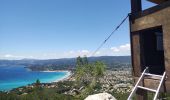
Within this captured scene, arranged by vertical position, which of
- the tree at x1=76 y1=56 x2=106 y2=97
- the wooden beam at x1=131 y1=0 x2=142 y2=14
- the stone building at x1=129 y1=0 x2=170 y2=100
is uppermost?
the wooden beam at x1=131 y1=0 x2=142 y2=14

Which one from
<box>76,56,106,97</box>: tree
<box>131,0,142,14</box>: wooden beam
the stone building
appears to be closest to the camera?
the stone building

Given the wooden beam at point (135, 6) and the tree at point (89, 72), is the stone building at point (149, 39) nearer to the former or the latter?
the wooden beam at point (135, 6)

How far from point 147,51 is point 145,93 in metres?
1.61

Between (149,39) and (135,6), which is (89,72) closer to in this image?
(149,39)

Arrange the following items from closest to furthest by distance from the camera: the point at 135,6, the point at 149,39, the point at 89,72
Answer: the point at 135,6, the point at 149,39, the point at 89,72

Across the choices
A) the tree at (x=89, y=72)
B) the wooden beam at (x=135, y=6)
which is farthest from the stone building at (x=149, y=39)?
the tree at (x=89, y=72)

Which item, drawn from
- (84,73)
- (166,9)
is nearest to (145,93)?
(166,9)

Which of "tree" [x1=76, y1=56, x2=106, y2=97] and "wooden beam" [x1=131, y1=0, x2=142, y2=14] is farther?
"tree" [x1=76, y1=56, x2=106, y2=97]

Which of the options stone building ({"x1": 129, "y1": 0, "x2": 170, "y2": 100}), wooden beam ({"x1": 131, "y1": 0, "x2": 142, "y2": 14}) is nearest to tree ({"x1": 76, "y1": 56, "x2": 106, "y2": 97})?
stone building ({"x1": 129, "y1": 0, "x2": 170, "y2": 100})

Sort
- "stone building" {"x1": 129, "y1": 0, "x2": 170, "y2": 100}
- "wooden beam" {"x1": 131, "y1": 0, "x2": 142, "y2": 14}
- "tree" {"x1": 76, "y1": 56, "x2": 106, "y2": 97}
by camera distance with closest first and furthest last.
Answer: "stone building" {"x1": 129, "y1": 0, "x2": 170, "y2": 100}, "wooden beam" {"x1": 131, "y1": 0, "x2": 142, "y2": 14}, "tree" {"x1": 76, "y1": 56, "x2": 106, "y2": 97}

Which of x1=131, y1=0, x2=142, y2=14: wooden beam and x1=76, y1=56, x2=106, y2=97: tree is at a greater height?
x1=131, y1=0, x2=142, y2=14: wooden beam

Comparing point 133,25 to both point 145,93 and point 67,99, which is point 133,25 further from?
point 67,99

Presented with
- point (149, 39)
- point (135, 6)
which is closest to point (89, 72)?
point (149, 39)

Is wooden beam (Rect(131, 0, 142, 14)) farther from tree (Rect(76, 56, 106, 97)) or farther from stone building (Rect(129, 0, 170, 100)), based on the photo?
tree (Rect(76, 56, 106, 97))
